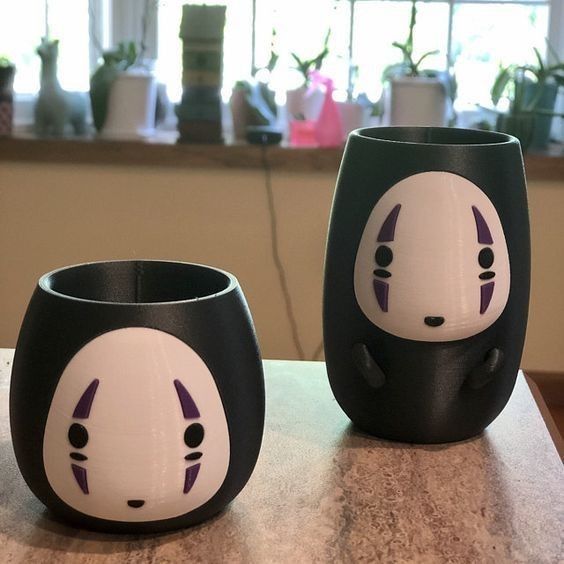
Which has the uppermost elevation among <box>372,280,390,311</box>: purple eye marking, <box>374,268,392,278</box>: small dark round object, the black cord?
<box>374,268,392,278</box>: small dark round object

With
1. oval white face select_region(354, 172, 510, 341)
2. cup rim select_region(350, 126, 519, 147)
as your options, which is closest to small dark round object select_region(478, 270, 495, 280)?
oval white face select_region(354, 172, 510, 341)

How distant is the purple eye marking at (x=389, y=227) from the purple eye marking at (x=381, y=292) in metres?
0.03

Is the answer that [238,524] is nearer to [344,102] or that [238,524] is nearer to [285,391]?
[285,391]

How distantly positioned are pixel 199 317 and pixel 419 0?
1.68 metres

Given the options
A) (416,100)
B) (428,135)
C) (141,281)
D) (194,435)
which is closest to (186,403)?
(194,435)

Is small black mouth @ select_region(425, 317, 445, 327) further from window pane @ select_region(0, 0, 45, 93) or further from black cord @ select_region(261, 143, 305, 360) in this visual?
window pane @ select_region(0, 0, 45, 93)

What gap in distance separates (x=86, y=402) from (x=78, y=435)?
2 cm

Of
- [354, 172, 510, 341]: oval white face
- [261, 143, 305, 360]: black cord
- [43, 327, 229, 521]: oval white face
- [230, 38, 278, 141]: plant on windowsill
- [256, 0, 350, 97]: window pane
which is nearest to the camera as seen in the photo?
[43, 327, 229, 521]: oval white face

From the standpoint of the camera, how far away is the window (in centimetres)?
206

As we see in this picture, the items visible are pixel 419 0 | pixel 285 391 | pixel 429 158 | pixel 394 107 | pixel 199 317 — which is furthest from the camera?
pixel 419 0

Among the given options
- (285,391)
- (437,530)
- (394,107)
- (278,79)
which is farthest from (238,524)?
(278,79)

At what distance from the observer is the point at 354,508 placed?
22.5 inches

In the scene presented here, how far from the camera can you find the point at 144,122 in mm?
1931

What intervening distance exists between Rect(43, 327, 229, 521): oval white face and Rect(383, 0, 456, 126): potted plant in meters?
1.46
